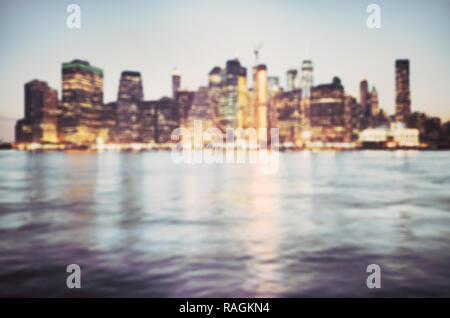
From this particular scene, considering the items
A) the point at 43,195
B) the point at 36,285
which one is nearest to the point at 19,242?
the point at 36,285

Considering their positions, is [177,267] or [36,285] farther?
[177,267]

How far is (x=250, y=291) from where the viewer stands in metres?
12.3

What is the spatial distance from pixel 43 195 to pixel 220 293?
3666 centimetres

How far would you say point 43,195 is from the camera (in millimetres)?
43156

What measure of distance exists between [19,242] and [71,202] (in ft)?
57.5
